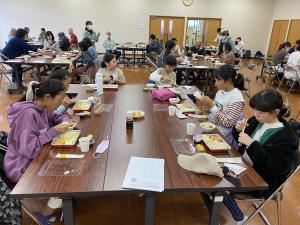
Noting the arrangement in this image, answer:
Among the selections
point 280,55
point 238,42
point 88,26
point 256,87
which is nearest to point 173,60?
point 256,87

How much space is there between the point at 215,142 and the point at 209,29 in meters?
11.0

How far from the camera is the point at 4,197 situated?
1470 mm

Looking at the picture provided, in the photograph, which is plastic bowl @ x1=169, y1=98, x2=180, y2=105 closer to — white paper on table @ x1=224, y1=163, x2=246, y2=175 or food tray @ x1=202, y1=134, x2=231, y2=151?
food tray @ x1=202, y1=134, x2=231, y2=151

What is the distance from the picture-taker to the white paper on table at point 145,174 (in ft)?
4.08

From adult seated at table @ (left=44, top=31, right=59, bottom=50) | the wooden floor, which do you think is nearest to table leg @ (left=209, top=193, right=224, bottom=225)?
the wooden floor

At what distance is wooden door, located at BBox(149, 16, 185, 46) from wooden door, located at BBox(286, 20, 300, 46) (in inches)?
183

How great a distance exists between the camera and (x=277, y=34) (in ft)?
37.5

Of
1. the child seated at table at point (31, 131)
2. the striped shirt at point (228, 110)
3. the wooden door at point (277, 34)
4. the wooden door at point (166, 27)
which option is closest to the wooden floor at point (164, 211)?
the child seated at table at point (31, 131)

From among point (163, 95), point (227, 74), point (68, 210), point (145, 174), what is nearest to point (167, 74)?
point (163, 95)

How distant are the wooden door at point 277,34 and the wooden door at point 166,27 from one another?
4.48 metres

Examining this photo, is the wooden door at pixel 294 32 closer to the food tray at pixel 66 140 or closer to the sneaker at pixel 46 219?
the food tray at pixel 66 140

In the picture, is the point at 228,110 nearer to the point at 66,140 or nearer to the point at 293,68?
the point at 66,140

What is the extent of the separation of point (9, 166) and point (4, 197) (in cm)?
18

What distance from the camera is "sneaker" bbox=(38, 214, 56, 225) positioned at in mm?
1694
